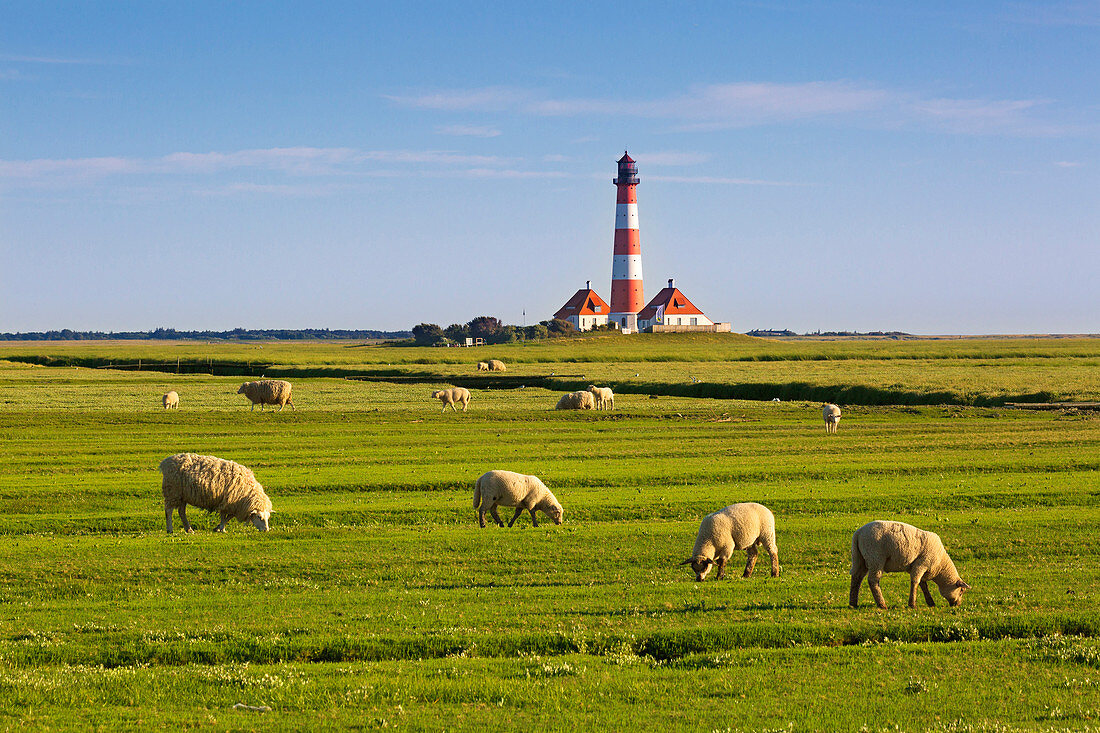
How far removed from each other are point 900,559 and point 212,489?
14449mm

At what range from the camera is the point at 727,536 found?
17.1 metres

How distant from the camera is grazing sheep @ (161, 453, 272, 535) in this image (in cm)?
2267

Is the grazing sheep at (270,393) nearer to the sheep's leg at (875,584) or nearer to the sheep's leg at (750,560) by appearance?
the sheep's leg at (750,560)

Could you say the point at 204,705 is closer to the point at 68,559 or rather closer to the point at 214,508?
the point at 68,559

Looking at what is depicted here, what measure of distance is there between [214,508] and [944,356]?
124m

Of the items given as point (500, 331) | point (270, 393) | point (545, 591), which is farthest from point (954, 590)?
point (500, 331)

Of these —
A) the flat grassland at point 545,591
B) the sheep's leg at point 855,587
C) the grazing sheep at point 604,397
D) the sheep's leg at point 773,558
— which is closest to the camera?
the flat grassland at point 545,591

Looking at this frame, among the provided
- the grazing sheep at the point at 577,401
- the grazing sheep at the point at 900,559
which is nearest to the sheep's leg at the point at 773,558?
the grazing sheep at the point at 900,559

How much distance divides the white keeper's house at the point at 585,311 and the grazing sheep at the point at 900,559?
156m

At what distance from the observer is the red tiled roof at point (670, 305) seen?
561ft

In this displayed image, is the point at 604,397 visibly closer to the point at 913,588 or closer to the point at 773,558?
the point at 773,558

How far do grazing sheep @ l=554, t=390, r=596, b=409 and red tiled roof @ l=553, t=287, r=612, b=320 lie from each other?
A: 377 ft

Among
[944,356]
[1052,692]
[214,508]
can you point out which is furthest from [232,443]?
[944,356]

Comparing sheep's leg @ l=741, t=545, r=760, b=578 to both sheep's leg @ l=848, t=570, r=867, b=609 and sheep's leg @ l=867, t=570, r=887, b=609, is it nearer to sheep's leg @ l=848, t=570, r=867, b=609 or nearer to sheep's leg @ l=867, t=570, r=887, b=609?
sheep's leg @ l=848, t=570, r=867, b=609
